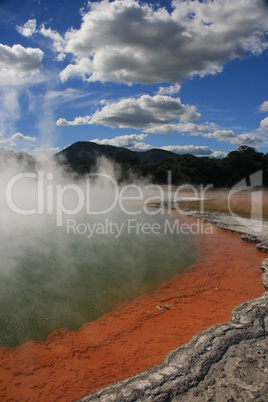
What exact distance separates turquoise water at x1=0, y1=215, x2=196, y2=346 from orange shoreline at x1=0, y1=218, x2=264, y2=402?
0.25 metres

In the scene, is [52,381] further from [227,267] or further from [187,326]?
[227,267]

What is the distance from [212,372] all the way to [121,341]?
138 centimetres

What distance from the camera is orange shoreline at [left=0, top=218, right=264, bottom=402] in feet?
9.87

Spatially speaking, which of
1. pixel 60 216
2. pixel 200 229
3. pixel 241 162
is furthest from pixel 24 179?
pixel 241 162

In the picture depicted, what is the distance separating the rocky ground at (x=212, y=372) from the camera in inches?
95.0

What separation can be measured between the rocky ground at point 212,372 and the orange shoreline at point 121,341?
0.47 metres

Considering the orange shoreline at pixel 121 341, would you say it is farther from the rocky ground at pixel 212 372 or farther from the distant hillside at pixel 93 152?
the distant hillside at pixel 93 152

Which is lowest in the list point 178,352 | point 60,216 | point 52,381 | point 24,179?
point 52,381

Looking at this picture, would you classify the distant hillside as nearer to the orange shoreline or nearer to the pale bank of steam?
the pale bank of steam

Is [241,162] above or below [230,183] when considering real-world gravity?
above

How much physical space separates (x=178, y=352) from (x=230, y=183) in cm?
2762

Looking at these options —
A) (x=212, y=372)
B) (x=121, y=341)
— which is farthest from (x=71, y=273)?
(x=212, y=372)

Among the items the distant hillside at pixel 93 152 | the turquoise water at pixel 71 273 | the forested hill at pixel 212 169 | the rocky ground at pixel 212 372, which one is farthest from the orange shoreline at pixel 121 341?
the distant hillside at pixel 93 152

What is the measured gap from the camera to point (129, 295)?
5027mm
